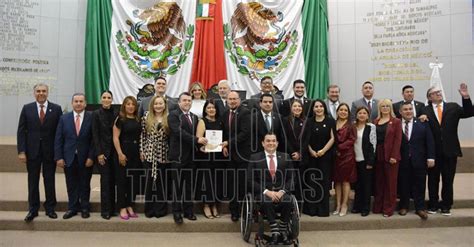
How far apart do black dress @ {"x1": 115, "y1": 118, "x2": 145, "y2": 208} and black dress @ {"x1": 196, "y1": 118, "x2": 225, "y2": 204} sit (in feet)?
2.10

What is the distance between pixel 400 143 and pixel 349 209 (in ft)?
3.24

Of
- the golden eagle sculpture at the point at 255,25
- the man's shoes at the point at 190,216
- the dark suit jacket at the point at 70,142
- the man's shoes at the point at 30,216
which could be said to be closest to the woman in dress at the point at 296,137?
the man's shoes at the point at 190,216

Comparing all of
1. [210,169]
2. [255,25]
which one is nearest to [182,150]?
[210,169]

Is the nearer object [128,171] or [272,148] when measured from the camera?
[272,148]

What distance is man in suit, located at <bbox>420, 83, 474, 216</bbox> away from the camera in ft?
14.3

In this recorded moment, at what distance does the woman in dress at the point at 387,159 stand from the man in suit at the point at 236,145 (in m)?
1.55

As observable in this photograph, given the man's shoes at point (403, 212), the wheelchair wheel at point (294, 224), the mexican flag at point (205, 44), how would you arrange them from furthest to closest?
the mexican flag at point (205, 44), the man's shoes at point (403, 212), the wheelchair wheel at point (294, 224)

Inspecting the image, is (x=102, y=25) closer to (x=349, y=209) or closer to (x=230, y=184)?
(x=230, y=184)

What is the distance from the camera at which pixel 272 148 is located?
149 inches

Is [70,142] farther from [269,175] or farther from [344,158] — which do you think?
[344,158]

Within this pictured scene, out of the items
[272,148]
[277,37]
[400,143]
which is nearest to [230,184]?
[272,148]

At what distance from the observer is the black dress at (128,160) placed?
408cm

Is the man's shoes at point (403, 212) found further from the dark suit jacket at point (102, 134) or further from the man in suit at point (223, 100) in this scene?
the dark suit jacket at point (102, 134)

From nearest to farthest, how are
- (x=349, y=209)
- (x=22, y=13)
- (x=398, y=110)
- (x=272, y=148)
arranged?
(x=272, y=148) < (x=349, y=209) < (x=398, y=110) < (x=22, y=13)
